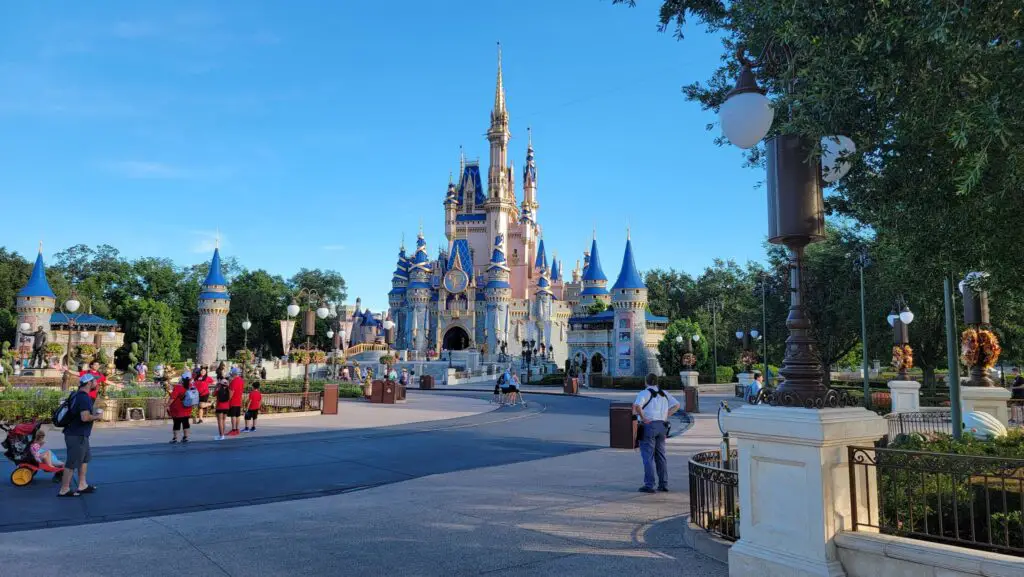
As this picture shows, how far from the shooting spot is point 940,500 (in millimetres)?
4191

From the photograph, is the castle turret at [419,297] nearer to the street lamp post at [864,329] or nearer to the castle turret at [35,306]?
the castle turret at [35,306]

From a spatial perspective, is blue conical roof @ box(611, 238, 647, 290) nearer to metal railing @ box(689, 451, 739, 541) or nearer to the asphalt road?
the asphalt road

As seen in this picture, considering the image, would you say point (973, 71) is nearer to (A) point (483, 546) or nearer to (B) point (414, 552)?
(A) point (483, 546)

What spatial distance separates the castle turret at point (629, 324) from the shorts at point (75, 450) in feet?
139

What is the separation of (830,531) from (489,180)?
7815 cm

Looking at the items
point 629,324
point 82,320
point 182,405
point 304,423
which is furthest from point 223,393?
point 82,320

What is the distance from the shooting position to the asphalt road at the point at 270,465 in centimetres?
759

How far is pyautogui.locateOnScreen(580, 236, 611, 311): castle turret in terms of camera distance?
61.5 m

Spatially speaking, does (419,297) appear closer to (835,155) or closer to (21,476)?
(21,476)

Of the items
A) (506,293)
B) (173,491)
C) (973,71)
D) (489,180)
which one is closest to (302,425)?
(173,491)

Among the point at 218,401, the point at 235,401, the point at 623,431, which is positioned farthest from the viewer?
the point at 235,401

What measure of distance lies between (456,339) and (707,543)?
71.3 m

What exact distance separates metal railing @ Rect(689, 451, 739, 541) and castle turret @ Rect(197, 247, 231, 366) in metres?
49.8

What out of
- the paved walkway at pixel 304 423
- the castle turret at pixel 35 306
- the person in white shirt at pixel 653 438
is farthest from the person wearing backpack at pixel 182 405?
the castle turret at pixel 35 306
